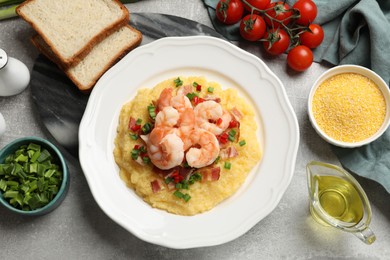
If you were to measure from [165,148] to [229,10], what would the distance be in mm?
1385

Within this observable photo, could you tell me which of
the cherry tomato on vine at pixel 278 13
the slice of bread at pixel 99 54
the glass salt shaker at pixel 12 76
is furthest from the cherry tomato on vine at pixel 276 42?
the glass salt shaker at pixel 12 76

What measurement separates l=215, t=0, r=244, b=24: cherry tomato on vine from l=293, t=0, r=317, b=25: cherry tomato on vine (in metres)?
0.45

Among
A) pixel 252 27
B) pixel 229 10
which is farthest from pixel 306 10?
pixel 229 10

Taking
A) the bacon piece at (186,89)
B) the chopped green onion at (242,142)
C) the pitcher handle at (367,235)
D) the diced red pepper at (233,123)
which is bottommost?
the pitcher handle at (367,235)

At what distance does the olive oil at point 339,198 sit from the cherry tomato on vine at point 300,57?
0.92m

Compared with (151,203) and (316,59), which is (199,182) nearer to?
(151,203)

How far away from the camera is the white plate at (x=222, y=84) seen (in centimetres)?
355

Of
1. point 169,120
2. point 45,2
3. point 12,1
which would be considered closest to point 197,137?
point 169,120

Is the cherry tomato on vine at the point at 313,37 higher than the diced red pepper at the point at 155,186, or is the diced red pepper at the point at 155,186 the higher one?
the cherry tomato on vine at the point at 313,37

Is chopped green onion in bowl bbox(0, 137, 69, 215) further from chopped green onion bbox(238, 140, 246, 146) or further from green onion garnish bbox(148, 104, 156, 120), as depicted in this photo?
chopped green onion bbox(238, 140, 246, 146)

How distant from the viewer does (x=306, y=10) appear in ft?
13.0

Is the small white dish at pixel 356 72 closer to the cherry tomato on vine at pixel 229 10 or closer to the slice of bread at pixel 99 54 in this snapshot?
the cherry tomato on vine at pixel 229 10

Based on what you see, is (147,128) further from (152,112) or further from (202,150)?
(202,150)

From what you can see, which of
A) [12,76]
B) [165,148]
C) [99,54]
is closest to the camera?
[165,148]
